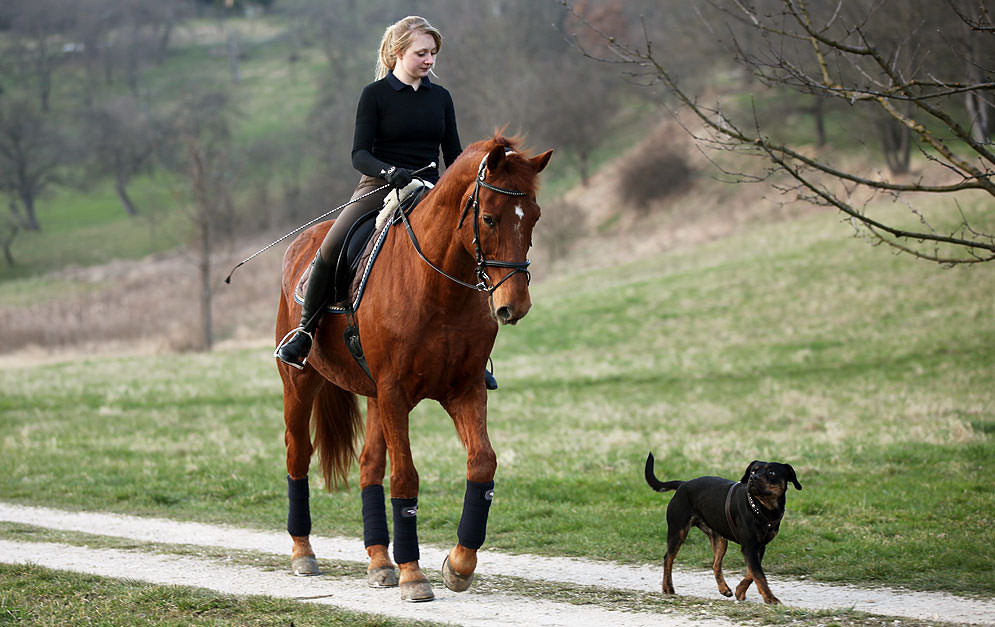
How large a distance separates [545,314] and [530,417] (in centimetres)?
1378

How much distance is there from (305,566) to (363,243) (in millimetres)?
2721

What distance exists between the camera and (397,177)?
7.10 metres

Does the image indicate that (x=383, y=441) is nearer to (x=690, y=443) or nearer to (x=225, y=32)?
(x=690, y=443)

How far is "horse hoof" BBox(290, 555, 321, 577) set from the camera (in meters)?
7.98

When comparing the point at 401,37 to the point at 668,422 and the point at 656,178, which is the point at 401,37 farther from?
the point at 656,178

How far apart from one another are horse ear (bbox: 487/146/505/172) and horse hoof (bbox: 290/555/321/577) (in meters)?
3.85

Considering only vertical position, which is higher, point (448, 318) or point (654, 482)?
point (448, 318)

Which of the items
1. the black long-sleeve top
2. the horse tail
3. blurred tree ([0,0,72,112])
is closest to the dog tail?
the black long-sleeve top

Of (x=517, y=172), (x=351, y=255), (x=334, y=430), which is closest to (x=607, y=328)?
(x=334, y=430)

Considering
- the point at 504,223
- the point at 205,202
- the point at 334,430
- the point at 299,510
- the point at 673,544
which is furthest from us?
the point at 205,202

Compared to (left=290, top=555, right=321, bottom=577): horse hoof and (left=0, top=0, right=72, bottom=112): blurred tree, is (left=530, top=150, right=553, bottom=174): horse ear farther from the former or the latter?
(left=0, top=0, right=72, bottom=112): blurred tree

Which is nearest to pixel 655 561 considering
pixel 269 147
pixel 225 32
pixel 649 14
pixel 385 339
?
pixel 385 339

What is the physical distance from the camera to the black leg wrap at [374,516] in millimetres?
7465

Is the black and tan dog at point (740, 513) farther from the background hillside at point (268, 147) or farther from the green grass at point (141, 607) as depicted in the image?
the background hillside at point (268, 147)
